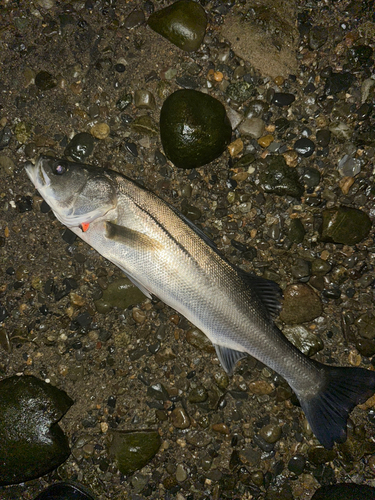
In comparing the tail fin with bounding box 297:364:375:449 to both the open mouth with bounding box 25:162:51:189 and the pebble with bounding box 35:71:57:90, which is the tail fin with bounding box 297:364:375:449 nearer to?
the open mouth with bounding box 25:162:51:189

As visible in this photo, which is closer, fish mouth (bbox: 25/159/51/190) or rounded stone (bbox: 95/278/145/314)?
fish mouth (bbox: 25/159/51/190)

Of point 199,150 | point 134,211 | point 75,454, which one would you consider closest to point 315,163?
point 199,150

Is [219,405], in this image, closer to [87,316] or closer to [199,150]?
[87,316]

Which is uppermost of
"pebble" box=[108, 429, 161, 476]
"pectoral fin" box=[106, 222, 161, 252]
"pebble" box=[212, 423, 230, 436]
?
"pectoral fin" box=[106, 222, 161, 252]

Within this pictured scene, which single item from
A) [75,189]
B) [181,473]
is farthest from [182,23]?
[181,473]

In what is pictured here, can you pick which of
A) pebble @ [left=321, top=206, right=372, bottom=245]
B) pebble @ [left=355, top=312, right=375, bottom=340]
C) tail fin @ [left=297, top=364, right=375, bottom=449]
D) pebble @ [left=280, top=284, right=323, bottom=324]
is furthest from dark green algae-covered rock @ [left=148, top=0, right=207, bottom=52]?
tail fin @ [left=297, top=364, right=375, bottom=449]

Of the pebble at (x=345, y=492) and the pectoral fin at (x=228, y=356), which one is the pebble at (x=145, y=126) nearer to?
the pectoral fin at (x=228, y=356)

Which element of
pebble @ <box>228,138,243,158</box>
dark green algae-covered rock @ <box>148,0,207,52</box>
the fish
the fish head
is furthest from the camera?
pebble @ <box>228,138,243,158</box>
